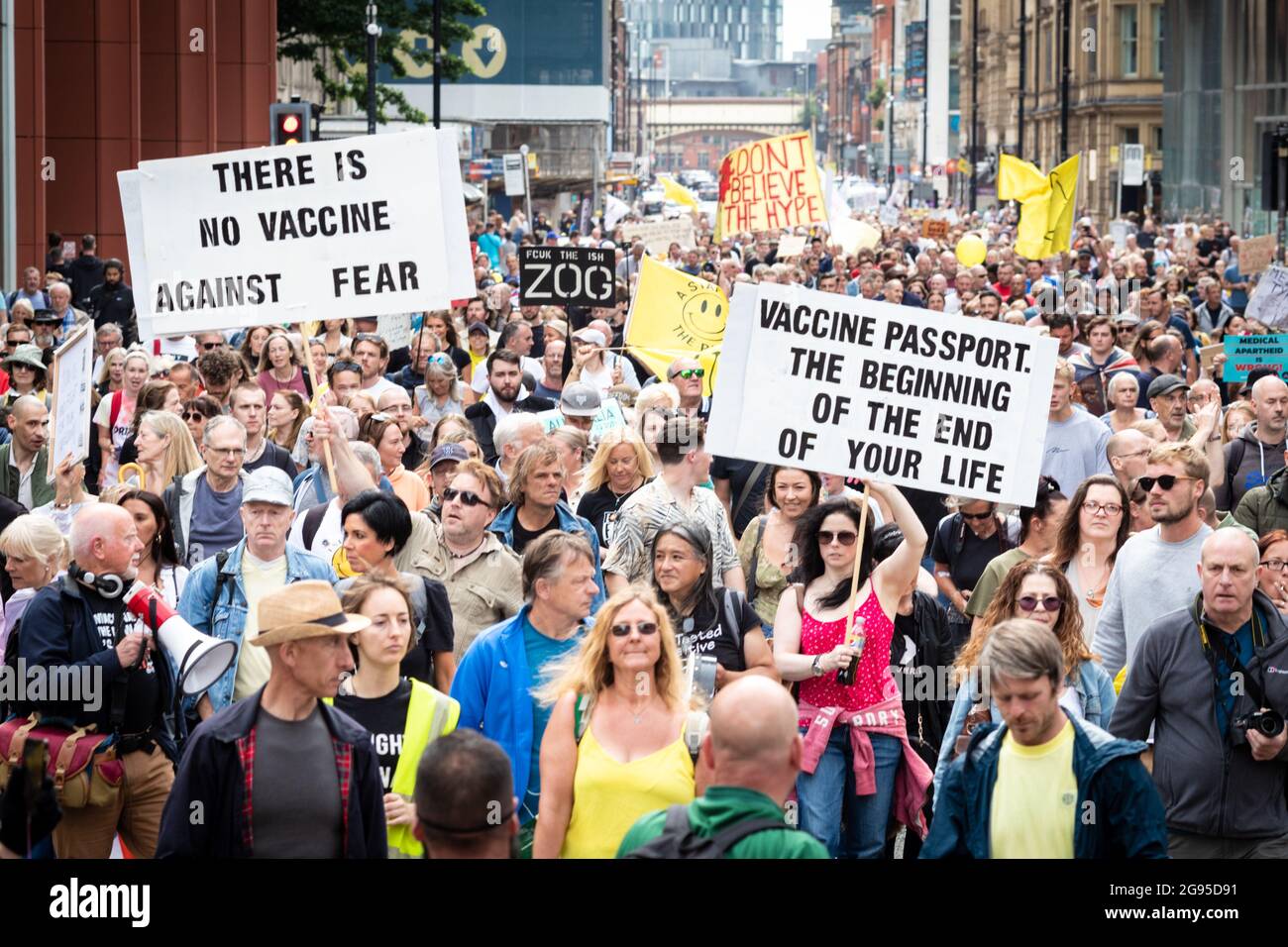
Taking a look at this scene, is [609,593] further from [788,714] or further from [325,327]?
[325,327]

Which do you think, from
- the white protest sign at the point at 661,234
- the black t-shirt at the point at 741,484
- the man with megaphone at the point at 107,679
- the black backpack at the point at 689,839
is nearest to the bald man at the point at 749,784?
the black backpack at the point at 689,839

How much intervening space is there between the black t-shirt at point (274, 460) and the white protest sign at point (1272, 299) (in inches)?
385

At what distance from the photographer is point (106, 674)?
23.1ft

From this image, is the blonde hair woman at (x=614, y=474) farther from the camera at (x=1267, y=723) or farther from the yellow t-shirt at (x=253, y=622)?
the camera at (x=1267, y=723)

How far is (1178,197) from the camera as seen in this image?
206 feet

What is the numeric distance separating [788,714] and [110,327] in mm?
13257

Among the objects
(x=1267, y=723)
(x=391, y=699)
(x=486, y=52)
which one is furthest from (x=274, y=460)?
(x=486, y=52)

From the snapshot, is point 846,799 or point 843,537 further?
point 843,537

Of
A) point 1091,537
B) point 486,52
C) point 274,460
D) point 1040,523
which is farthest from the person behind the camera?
point 486,52

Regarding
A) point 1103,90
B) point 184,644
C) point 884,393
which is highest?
point 1103,90

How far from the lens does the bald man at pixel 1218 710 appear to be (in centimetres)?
678

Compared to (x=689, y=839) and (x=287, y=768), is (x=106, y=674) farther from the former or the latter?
(x=689, y=839)

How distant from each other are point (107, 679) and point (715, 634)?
212 centimetres

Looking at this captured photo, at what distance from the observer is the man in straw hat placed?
18.7ft
